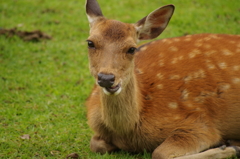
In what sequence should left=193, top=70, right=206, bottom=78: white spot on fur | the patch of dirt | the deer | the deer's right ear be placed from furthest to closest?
the patch of dirt < the deer's right ear < left=193, top=70, right=206, bottom=78: white spot on fur < the deer

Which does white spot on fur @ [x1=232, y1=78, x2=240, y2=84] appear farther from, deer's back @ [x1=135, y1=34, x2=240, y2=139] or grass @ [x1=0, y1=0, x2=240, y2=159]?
grass @ [x1=0, y1=0, x2=240, y2=159]

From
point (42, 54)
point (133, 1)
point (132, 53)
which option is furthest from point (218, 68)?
point (133, 1)

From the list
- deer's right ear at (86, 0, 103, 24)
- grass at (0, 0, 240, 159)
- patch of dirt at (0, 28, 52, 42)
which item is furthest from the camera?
patch of dirt at (0, 28, 52, 42)

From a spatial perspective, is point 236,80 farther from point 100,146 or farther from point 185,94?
point 100,146

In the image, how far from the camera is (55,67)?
26.0 feet

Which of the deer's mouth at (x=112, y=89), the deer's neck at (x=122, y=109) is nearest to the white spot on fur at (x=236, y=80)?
the deer's neck at (x=122, y=109)

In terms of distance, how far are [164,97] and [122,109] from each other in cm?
65

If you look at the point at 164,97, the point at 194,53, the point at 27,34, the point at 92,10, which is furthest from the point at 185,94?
the point at 27,34

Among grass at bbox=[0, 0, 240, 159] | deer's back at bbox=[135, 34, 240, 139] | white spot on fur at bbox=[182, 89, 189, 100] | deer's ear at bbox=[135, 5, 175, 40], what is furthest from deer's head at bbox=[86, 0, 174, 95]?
grass at bbox=[0, 0, 240, 159]

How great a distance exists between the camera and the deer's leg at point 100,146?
195 inches

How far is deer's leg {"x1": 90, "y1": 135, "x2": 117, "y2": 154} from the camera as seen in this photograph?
494 cm

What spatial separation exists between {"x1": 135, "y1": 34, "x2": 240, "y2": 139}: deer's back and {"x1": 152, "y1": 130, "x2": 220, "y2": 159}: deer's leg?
12cm

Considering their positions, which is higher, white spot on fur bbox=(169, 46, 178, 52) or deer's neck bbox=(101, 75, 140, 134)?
white spot on fur bbox=(169, 46, 178, 52)

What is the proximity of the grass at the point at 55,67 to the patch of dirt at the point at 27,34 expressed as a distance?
157mm
